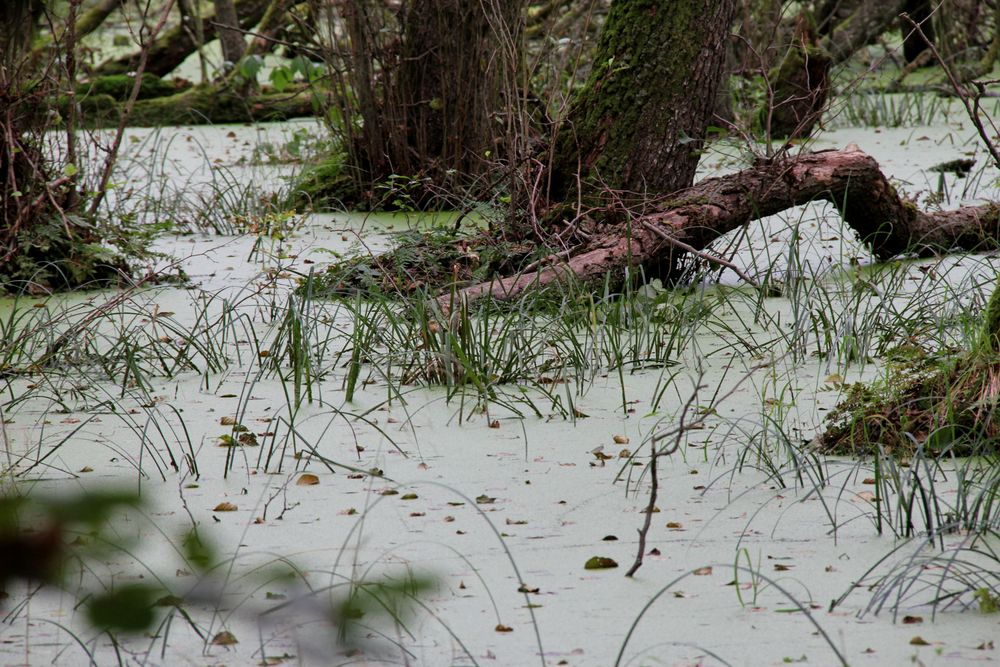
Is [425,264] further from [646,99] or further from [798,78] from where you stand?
[798,78]

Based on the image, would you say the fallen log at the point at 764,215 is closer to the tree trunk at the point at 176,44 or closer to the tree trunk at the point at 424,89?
the tree trunk at the point at 424,89

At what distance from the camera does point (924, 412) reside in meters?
2.48

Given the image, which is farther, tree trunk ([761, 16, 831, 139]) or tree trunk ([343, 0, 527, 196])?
tree trunk ([761, 16, 831, 139])

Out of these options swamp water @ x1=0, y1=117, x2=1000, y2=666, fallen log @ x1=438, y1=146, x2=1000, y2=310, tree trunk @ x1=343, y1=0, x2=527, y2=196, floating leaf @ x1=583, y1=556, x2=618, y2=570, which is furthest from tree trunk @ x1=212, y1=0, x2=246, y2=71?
floating leaf @ x1=583, y1=556, x2=618, y2=570

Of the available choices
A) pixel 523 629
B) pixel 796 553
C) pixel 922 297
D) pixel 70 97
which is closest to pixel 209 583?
pixel 523 629

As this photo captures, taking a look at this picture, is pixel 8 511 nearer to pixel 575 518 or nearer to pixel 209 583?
pixel 209 583


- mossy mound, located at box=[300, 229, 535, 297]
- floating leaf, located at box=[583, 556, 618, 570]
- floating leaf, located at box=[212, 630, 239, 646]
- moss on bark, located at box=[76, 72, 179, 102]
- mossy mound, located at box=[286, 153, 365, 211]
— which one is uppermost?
moss on bark, located at box=[76, 72, 179, 102]

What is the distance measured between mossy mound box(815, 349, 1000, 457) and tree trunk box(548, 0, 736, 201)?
5.79ft

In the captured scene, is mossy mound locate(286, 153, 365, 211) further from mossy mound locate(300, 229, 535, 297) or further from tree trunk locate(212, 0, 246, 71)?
tree trunk locate(212, 0, 246, 71)

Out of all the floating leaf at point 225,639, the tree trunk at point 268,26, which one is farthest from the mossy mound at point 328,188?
the floating leaf at point 225,639

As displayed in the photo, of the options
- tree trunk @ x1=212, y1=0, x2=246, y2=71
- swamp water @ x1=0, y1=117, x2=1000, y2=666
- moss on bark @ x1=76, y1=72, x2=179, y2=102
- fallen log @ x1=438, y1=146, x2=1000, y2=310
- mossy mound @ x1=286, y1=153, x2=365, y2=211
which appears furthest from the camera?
moss on bark @ x1=76, y1=72, x2=179, y2=102

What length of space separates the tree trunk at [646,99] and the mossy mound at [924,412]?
1766 mm

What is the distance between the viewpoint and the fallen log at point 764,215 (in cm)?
383

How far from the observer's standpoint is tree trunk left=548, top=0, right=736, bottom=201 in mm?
4180
